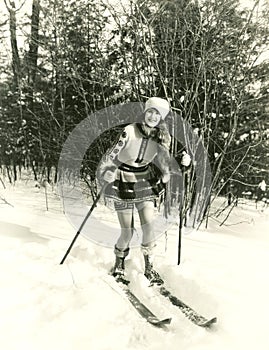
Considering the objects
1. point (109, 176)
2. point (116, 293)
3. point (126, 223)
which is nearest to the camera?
point (116, 293)

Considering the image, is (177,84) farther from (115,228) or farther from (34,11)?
(34,11)

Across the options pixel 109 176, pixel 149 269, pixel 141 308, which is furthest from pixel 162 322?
pixel 109 176

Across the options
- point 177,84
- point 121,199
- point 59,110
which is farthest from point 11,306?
point 59,110

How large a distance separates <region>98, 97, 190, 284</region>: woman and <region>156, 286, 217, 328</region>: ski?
186 mm

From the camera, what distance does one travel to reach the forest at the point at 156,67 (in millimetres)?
5625

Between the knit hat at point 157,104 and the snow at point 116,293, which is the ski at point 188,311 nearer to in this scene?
the snow at point 116,293

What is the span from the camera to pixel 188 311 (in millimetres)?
3395

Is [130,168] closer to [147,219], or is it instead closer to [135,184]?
[135,184]

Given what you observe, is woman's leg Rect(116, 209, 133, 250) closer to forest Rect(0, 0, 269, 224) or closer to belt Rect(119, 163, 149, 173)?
belt Rect(119, 163, 149, 173)

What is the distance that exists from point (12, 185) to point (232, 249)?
19.0ft

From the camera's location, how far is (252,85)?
20.2 ft

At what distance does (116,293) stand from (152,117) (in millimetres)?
1780

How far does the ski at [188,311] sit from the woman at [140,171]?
0.61 ft

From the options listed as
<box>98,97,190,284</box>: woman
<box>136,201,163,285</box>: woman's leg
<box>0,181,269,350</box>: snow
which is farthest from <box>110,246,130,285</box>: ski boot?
<box>136,201,163,285</box>: woman's leg
